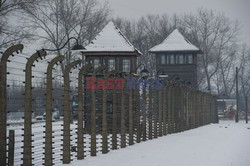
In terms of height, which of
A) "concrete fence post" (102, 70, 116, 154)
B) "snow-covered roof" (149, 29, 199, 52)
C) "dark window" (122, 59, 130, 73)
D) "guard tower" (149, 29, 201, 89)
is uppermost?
"snow-covered roof" (149, 29, 199, 52)

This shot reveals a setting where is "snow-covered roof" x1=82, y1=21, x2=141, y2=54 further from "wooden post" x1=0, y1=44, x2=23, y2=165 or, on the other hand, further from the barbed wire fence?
"wooden post" x1=0, y1=44, x2=23, y2=165

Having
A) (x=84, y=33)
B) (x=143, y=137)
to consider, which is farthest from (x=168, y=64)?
(x=143, y=137)

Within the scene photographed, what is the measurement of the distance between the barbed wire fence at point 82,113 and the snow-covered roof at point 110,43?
3.56m

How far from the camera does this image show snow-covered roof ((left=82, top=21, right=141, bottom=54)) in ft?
105

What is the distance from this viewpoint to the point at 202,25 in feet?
239

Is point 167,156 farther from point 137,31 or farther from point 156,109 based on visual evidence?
point 137,31

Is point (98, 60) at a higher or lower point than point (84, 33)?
lower

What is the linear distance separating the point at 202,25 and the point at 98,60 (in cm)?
4385

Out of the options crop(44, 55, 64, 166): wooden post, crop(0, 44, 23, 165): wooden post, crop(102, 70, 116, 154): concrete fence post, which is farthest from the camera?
crop(102, 70, 116, 154): concrete fence post

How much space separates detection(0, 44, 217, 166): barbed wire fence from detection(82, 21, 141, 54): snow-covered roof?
356cm

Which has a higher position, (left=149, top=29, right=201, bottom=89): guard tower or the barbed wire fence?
(left=149, top=29, right=201, bottom=89): guard tower

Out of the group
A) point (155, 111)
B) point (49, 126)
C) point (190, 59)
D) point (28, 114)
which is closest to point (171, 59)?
point (190, 59)

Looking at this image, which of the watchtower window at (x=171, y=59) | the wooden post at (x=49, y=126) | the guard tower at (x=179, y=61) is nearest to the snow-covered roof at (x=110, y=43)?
the guard tower at (x=179, y=61)

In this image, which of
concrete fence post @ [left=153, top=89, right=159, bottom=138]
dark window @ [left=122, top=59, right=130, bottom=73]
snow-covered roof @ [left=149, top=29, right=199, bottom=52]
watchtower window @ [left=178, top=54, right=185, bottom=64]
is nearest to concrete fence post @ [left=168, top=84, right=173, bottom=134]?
concrete fence post @ [left=153, top=89, right=159, bottom=138]
